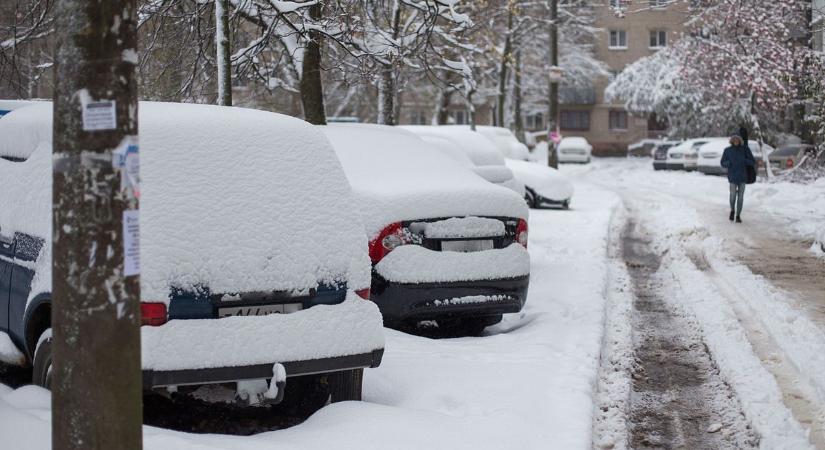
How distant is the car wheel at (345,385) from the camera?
579cm

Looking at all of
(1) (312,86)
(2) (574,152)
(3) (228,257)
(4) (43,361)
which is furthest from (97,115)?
(2) (574,152)

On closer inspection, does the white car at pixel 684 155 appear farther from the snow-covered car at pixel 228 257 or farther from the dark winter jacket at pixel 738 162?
the snow-covered car at pixel 228 257

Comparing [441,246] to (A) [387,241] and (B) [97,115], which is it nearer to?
(A) [387,241]

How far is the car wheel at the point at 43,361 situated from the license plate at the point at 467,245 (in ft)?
11.0

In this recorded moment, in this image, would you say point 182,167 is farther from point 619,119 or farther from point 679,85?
point 619,119

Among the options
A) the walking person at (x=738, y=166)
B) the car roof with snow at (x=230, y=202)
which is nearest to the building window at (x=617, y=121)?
the walking person at (x=738, y=166)

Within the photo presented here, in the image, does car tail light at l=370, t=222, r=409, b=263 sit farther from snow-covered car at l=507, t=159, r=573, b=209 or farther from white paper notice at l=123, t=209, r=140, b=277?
snow-covered car at l=507, t=159, r=573, b=209

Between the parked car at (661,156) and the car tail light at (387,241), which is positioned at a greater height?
the parked car at (661,156)

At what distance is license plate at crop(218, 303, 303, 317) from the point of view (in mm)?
5215

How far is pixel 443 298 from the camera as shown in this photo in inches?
311

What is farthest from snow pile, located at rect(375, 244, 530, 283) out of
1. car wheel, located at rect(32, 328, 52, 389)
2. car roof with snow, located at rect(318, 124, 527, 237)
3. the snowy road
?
car wheel, located at rect(32, 328, 52, 389)

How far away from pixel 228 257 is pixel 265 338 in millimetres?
458

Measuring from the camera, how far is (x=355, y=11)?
14711 mm

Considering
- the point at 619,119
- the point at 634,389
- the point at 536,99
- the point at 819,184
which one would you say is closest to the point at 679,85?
the point at 536,99
